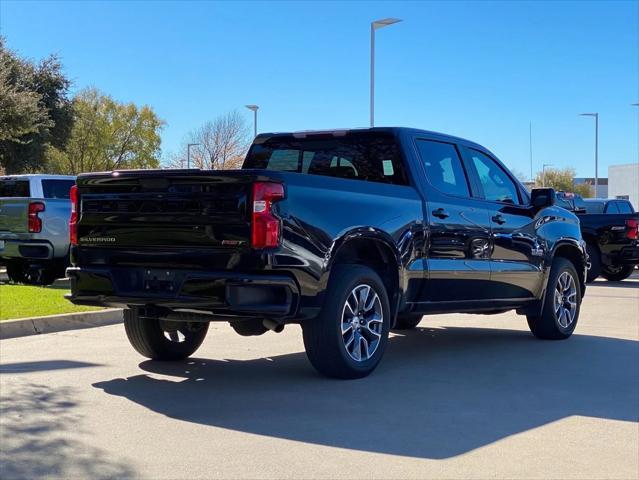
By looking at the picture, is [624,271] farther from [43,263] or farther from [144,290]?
[144,290]

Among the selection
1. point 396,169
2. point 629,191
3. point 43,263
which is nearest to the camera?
point 396,169

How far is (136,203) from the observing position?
20.2 ft

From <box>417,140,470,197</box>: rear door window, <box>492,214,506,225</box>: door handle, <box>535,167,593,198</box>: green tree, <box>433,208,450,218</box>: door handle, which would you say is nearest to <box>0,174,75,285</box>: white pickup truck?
<box>417,140,470,197</box>: rear door window

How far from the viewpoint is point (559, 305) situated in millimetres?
9125

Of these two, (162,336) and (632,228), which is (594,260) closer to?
(632,228)

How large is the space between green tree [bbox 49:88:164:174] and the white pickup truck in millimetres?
36778

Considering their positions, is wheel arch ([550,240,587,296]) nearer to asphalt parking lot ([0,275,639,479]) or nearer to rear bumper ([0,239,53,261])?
asphalt parking lot ([0,275,639,479])

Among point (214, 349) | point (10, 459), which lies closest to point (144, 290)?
point (10, 459)

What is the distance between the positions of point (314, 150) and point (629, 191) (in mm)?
73966

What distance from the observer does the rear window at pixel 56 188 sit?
47.4 ft

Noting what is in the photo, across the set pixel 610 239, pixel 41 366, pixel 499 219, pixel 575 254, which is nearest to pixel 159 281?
pixel 41 366

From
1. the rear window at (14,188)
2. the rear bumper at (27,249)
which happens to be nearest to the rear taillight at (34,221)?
the rear bumper at (27,249)

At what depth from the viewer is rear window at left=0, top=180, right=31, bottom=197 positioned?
14305mm

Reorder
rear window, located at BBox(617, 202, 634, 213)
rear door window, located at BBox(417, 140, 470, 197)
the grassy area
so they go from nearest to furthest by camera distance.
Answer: rear door window, located at BBox(417, 140, 470, 197) < the grassy area < rear window, located at BBox(617, 202, 634, 213)
